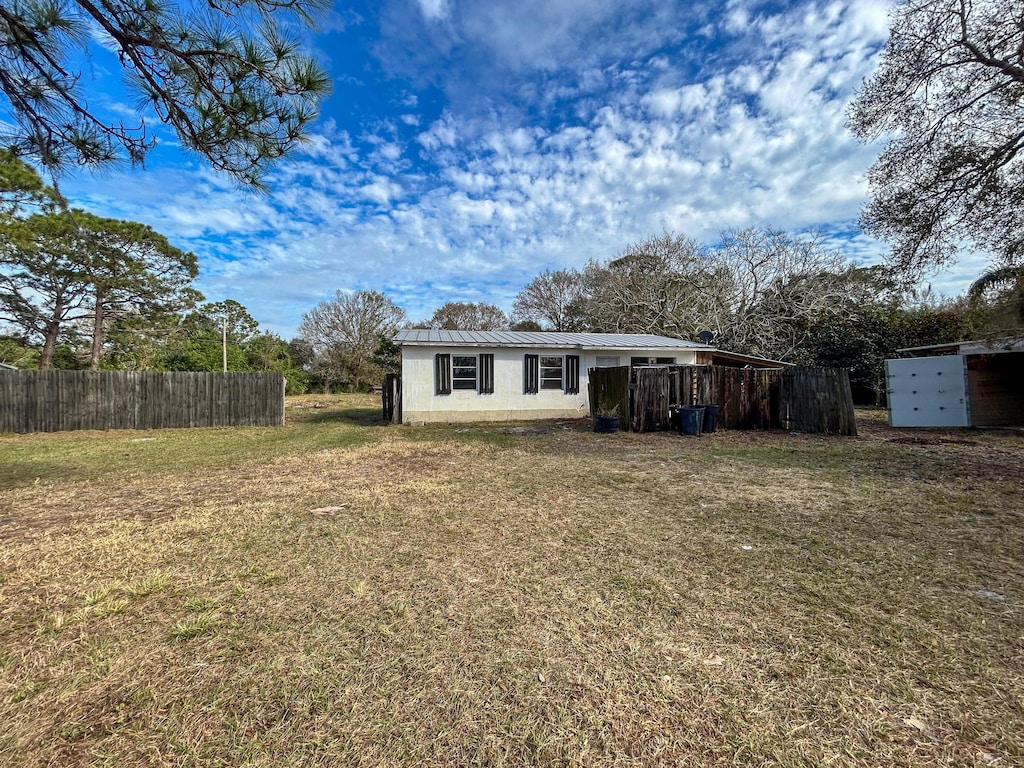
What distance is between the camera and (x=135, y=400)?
11.2 metres

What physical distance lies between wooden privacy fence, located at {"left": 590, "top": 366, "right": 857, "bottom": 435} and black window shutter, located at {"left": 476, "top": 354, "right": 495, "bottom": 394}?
3579 millimetres

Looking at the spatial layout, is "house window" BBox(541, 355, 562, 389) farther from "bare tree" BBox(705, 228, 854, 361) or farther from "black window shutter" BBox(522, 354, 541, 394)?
"bare tree" BBox(705, 228, 854, 361)

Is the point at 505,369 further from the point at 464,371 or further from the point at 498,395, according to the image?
the point at 464,371

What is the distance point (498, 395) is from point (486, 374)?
0.77 m

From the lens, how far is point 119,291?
52.6 ft

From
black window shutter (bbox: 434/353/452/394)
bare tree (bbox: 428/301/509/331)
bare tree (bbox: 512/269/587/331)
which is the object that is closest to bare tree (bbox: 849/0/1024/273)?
black window shutter (bbox: 434/353/452/394)

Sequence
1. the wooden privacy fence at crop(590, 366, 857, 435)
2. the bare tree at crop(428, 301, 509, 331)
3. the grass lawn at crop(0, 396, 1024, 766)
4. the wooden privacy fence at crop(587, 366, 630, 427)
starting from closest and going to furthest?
1. the grass lawn at crop(0, 396, 1024, 766)
2. the wooden privacy fence at crop(590, 366, 857, 435)
3. the wooden privacy fence at crop(587, 366, 630, 427)
4. the bare tree at crop(428, 301, 509, 331)

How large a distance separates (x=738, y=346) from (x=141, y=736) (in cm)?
2204

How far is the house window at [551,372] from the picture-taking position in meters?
13.5

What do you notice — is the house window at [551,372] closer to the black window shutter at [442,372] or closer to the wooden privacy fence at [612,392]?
the wooden privacy fence at [612,392]

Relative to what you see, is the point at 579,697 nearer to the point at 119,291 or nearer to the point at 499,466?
the point at 499,466

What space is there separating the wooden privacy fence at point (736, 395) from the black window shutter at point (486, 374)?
3579mm

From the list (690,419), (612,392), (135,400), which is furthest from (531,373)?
(135,400)

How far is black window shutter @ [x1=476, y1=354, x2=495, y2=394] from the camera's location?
501 inches
